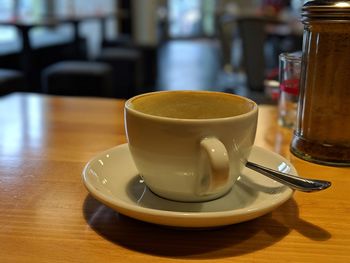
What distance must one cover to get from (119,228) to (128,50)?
348 cm

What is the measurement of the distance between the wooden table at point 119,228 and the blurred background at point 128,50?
1.11 feet

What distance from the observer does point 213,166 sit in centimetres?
32

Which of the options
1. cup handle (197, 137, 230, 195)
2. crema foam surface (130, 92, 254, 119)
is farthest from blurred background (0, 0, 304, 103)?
cup handle (197, 137, 230, 195)

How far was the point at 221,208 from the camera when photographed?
363 millimetres

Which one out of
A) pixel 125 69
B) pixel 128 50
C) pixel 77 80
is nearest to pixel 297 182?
pixel 77 80

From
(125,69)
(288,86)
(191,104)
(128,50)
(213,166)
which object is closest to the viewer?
(213,166)

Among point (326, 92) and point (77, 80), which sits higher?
point (326, 92)

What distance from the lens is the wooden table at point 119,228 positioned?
0.31m

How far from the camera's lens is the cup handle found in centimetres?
32

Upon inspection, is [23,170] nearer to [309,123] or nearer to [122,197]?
[122,197]

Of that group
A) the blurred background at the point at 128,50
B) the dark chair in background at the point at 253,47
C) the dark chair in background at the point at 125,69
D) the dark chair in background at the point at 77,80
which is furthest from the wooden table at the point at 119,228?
the dark chair in background at the point at 125,69

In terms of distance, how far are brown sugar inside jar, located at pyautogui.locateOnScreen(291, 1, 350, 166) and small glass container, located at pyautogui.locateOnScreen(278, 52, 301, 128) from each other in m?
0.12

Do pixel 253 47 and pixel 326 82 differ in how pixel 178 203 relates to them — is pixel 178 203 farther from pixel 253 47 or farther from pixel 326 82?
pixel 253 47

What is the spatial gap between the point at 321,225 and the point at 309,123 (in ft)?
0.58
